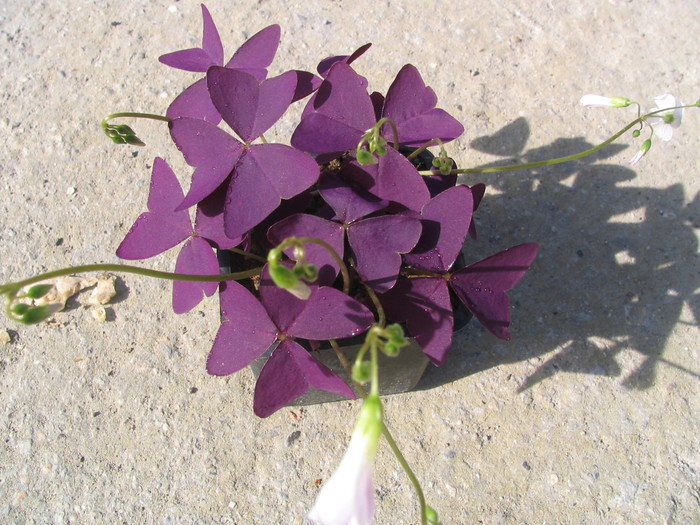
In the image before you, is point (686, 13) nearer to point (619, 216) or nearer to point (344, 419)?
point (619, 216)

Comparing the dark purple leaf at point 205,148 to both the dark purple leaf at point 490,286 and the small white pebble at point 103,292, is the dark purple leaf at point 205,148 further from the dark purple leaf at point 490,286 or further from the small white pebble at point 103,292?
the small white pebble at point 103,292

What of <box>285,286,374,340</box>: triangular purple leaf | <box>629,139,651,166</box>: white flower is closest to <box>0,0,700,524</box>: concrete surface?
<box>629,139,651,166</box>: white flower

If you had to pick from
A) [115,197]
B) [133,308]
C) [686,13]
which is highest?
[686,13]

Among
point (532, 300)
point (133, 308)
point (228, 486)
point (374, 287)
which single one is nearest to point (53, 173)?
point (133, 308)

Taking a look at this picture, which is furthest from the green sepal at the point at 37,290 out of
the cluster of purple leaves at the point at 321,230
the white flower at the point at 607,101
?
the white flower at the point at 607,101

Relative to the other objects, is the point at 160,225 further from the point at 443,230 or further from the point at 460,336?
the point at 460,336

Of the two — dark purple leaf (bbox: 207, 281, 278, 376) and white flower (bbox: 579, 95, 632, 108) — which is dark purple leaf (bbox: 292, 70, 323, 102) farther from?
white flower (bbox: 579, 95, 632, 108)
